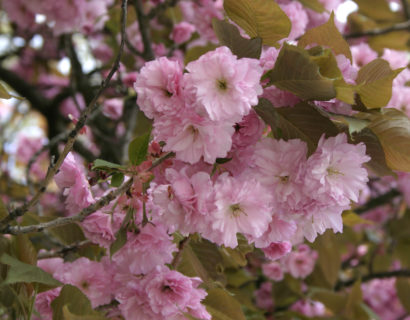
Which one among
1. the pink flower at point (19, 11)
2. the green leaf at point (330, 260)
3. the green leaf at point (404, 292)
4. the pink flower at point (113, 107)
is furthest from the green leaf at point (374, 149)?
the pink flower at point (19, 11)

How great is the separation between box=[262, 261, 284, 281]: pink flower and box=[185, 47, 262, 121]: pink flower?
1079mm

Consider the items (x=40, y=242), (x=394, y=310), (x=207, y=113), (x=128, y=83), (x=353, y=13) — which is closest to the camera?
(x=207, y=113)

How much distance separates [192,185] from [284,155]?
0.45 feet

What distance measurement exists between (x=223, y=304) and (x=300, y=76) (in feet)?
1.32

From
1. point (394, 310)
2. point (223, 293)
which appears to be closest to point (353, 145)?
point (223, 293)

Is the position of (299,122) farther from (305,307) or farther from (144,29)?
(305,307)

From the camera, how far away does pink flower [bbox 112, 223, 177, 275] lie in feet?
2.47

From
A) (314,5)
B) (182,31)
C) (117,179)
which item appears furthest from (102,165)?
(182,31)

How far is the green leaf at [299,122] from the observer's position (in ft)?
2.20

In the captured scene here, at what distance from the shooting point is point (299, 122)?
702 mm

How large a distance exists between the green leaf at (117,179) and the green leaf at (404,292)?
144 centimetres

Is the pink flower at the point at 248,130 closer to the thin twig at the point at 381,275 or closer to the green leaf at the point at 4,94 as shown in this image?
the green leaf at the point at 4,94

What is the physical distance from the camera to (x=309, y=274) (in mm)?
1774

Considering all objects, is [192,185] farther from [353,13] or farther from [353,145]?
[353,13]
